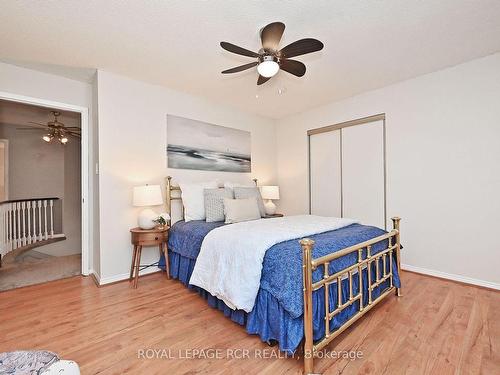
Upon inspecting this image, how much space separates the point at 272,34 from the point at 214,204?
75.2 inches

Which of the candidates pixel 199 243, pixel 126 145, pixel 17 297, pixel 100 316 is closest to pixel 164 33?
pixel 126 145

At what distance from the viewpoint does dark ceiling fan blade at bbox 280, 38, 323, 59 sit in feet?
5.94

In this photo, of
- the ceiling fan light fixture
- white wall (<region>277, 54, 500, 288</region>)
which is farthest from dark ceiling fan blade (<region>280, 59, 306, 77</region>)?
white wall (<region>277, 54, 500, 288</region>)

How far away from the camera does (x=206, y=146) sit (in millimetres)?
3752

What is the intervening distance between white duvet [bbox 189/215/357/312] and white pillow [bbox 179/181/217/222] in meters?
0.86

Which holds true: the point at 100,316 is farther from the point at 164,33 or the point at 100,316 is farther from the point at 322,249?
the point at 164,33

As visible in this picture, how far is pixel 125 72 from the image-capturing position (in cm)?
288

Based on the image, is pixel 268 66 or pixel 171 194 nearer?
pixel 268 66

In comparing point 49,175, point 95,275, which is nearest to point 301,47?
point 95,275

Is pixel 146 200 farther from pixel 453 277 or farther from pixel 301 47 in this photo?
pixel 453 277

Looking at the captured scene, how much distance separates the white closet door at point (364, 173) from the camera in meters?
3.41

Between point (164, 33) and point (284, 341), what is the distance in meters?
2.62

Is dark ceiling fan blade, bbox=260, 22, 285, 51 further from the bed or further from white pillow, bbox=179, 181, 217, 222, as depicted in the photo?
white pillow, bbox=179, 181, 217, 222

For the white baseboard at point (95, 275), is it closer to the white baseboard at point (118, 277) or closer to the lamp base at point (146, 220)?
the white baseboard at point (118, 277)
